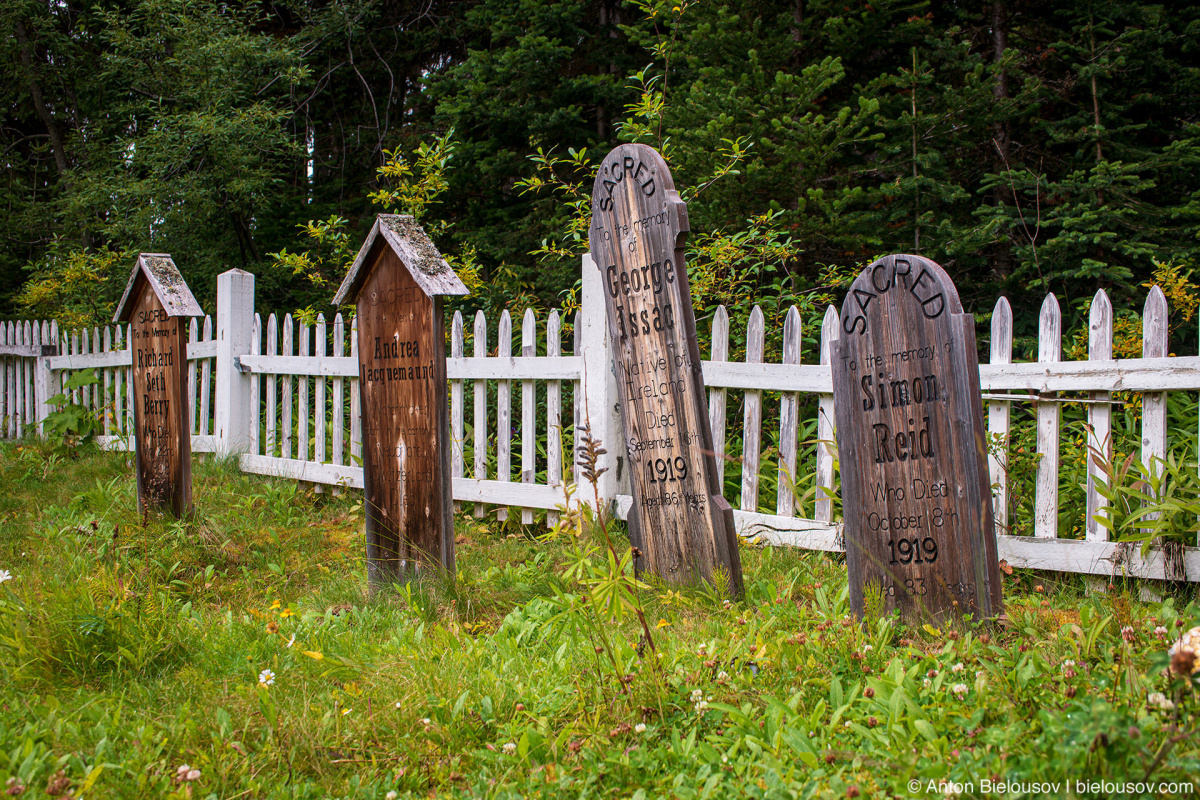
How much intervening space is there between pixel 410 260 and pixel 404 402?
2.11ft

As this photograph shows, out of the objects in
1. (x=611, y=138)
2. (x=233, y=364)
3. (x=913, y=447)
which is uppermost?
(x=611, y=138)

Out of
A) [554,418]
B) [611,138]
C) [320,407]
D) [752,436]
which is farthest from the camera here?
[611,138]

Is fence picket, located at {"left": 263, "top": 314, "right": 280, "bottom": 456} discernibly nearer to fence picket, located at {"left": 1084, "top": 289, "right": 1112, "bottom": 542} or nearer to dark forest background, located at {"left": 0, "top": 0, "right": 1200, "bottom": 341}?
dark forest background, located at {"left": 0, "top": 0, "right": 1200, "bottom": 341}

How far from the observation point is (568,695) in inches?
85.3

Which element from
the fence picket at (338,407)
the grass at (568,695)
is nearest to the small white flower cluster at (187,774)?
the grass at (568,695)

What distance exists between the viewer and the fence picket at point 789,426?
3822mm

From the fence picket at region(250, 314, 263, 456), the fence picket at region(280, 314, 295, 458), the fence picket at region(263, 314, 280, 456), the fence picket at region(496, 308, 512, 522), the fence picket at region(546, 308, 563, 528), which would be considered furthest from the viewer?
the fence picket at region(250, 314, 263, 456)

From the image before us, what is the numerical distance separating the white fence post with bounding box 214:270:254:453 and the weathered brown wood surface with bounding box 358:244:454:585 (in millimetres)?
3185

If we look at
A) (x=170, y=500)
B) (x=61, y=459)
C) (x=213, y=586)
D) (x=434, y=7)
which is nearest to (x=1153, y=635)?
(x=213, y=586)

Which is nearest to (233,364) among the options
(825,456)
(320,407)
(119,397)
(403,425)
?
(320,407)

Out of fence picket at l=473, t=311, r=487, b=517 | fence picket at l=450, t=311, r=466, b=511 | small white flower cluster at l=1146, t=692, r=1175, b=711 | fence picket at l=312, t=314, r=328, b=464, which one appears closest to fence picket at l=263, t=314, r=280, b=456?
fence picket at l=312, t=314, r=328, b=464

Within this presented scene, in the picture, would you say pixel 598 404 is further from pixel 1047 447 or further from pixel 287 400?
pixel 287 400

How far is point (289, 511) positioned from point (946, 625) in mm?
4098

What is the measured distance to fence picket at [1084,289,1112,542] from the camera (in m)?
3.12
